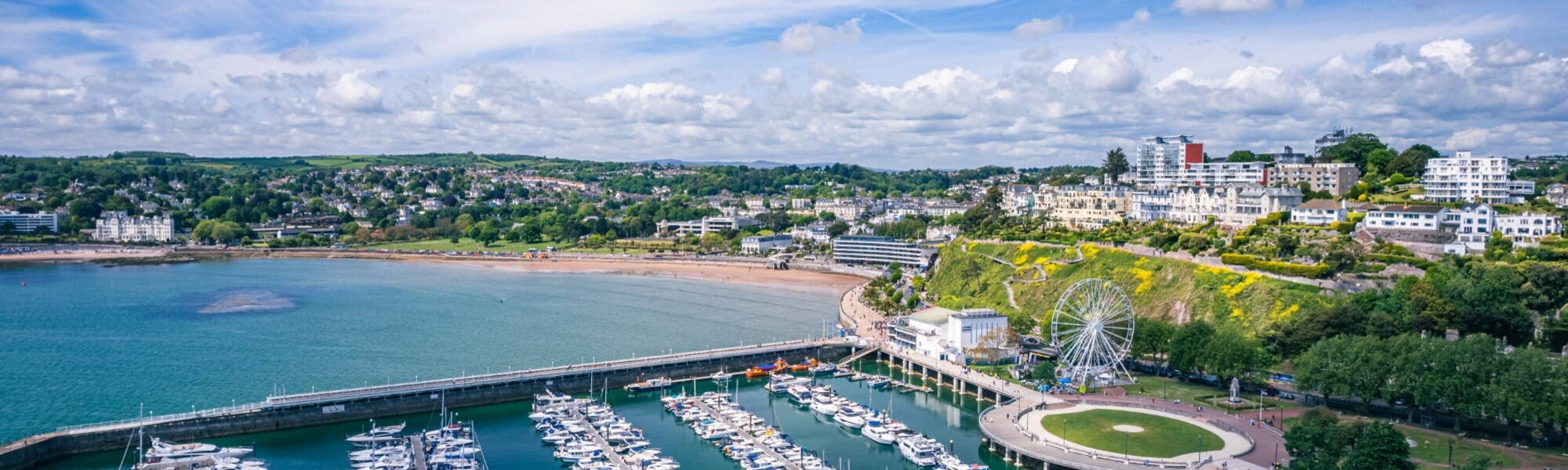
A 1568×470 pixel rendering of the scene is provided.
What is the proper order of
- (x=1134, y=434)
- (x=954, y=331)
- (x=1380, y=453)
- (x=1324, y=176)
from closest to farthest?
(x=1380, y=453), (x=1134, y=434), (x=954, y=331), (x=1324, y=176)

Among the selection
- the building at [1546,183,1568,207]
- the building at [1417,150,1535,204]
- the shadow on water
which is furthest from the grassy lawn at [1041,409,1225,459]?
the building at [1546,183,1568,207]

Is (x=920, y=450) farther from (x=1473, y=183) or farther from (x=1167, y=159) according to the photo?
(x=1167, y=159)

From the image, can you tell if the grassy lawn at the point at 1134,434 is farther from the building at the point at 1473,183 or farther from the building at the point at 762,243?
the building at the point at 762,243

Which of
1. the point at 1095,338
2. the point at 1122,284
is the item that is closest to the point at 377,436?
the point at 1095,338

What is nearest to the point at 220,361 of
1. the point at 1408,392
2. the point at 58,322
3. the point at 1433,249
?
the point at 58,322

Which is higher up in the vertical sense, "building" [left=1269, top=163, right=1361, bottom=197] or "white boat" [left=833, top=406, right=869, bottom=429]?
"building" [left=1269, top=163, right=1361, bottom=197]

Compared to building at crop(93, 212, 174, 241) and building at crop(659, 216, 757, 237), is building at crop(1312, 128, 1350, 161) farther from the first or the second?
building at crop(93, 212, 174, 241)
